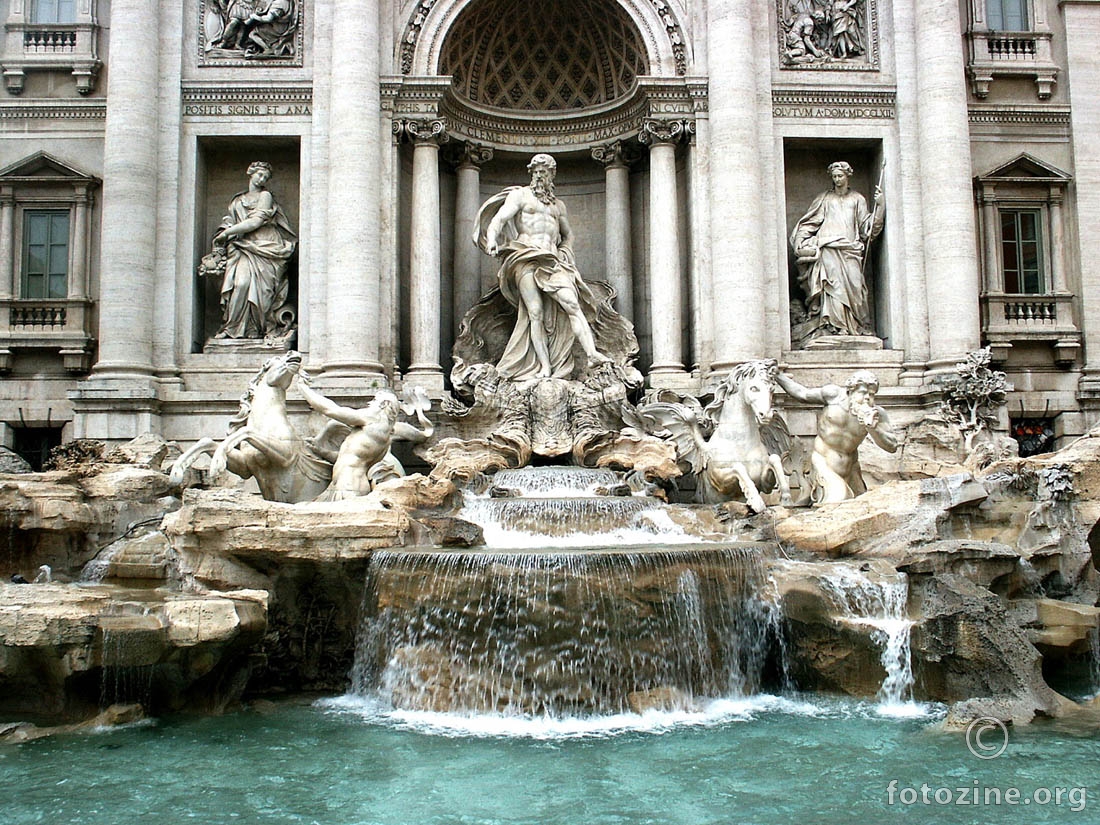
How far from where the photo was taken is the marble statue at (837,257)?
17.1 meters

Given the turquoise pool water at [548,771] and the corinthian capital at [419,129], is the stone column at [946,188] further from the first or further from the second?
the turquoise pool water at [548,771]

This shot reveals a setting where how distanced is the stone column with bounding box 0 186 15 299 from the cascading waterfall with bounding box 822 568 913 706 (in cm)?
1413

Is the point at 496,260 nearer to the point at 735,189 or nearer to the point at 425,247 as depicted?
the point at 425,247

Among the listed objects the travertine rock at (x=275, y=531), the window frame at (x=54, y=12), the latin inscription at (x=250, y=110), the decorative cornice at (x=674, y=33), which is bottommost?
the travertine rock at (x=275, y=531)

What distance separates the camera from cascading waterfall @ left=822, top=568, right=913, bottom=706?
31.5 ft

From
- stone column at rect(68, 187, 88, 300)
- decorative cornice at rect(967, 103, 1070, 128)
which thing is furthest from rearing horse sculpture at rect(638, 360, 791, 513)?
stone column at rect(68, 187, 88, 300)

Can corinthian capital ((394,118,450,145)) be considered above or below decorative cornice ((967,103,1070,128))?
below

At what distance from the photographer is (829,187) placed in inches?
714

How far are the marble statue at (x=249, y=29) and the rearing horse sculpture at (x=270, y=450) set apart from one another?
22.0 feet

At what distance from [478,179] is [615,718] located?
11781mm

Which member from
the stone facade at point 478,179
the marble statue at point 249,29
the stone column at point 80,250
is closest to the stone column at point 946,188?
the stone facade at point 478,179

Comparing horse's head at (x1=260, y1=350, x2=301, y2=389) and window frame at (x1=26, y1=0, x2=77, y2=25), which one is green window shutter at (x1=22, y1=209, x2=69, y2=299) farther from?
horse's head at (x1=260, y1=350, x2=301, y2=389)

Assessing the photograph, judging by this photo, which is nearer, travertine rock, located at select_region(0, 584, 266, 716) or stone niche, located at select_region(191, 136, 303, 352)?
travertine rock, located at select_region(0, 584, 266, 716)

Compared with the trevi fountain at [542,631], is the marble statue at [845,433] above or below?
above
